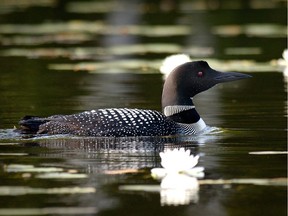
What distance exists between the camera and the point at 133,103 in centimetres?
1374

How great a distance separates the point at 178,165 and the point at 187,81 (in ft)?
10.2

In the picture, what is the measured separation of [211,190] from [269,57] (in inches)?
427

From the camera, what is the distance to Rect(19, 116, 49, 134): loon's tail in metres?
11.1

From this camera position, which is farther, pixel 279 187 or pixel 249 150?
pixel 249 150

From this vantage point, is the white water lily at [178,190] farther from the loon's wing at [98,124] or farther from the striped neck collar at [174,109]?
the striped neck collar at [174,109]

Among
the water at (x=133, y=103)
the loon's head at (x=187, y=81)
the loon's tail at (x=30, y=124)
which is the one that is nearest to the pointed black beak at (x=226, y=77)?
the loon's head at (x=187, y=81)

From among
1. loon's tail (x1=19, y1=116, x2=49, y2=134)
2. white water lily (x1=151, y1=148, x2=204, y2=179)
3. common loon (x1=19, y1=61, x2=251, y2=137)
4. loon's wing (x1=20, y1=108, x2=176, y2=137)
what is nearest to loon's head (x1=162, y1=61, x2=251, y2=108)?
common loon (x1=19, y1=61, x2=251, y2=137)

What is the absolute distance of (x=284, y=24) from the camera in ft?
82.4

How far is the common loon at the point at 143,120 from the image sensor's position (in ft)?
36.6

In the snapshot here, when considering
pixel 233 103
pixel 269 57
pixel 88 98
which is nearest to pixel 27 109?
pixel 88 98

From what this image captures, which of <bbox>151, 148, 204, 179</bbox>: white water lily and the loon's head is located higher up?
the loon's head

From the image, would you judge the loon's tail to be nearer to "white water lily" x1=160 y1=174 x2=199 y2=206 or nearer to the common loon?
the common loon

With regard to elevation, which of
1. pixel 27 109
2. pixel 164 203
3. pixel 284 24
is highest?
pixel 284 24

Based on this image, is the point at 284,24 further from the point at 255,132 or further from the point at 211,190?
the point at 211,190
